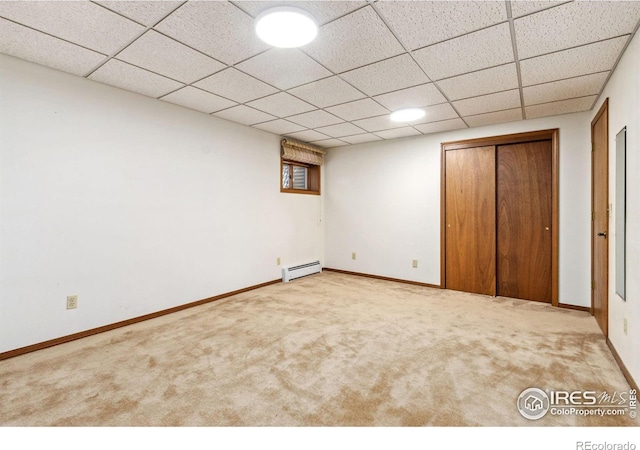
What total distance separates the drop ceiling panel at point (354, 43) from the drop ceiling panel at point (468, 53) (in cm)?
27

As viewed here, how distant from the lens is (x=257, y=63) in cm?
240

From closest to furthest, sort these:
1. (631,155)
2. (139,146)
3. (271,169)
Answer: (631,155) < (139,146) < (271,169)

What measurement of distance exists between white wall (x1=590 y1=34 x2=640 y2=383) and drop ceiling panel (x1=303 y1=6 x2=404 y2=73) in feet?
4.94

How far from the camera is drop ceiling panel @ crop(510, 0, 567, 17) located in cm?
169

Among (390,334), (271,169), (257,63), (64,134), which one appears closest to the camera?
(257,63)

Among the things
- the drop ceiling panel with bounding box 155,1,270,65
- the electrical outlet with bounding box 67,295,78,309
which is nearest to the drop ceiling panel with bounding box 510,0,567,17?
the drop ceiling panel with bounding box 155,1,270,65

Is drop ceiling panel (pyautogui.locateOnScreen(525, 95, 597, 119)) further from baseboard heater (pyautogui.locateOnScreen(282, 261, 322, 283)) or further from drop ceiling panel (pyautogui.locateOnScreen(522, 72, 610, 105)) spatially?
baseboard heater (pyautogui.locateOnScreen(282, 261, 322, 283))

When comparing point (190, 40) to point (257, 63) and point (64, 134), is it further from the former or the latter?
point (64, 134)

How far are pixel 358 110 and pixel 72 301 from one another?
3.37 meters

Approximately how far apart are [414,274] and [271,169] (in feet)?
8.93

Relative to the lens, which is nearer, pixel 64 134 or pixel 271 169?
pixel 64 134

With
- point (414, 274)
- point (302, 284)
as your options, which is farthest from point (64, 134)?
point (414, 274)

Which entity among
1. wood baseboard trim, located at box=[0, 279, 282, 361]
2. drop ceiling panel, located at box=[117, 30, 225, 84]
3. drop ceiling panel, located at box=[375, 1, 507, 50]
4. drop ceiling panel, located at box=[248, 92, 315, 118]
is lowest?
wood baseboard trim, located at box=[0, 279, 282, 361]

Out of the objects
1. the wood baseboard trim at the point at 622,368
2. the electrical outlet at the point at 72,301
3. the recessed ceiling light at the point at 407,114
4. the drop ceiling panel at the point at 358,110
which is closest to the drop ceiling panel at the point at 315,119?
the drop ceiling panel at the point at 358,110
